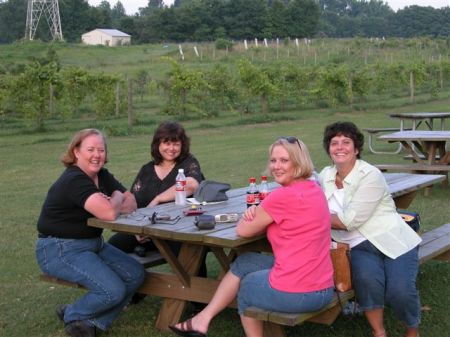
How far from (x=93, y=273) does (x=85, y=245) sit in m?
0.25

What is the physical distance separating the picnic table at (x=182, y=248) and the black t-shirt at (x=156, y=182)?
40 centimetres

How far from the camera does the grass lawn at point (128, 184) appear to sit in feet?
15.3

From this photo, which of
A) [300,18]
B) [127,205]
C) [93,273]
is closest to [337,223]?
[127,205]

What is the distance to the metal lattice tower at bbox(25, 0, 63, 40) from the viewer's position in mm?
58031

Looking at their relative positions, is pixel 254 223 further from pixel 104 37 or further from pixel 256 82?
pixel 104 37

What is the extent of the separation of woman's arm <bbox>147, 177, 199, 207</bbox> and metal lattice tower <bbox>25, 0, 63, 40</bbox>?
54.6 m

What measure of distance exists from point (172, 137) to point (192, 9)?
217ft

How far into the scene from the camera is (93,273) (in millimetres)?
4281

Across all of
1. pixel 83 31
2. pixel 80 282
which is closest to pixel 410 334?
pixel 80 282

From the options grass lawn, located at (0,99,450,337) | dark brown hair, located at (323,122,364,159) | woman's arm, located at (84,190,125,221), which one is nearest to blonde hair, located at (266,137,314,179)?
dark brown hair, located at (323,122,364,159)

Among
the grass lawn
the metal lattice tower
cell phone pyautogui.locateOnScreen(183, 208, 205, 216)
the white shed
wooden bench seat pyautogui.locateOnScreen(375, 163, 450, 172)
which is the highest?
the metal lattice tower

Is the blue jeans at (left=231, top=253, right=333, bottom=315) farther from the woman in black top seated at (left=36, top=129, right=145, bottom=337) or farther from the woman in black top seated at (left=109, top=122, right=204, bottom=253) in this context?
the woman in black top seated at (left=109, top=122, right=204, bottom=253)

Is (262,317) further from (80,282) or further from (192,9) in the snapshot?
(192,9)

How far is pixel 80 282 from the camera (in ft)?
14.2
